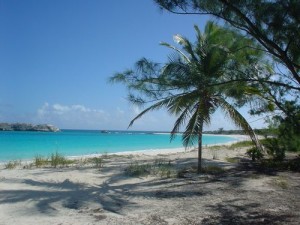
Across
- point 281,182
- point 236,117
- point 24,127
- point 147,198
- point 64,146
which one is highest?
point 24,127

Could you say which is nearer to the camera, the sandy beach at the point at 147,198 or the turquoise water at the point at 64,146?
the sandy beach at the point at 147,198

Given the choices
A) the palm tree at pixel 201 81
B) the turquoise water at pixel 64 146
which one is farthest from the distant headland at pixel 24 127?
the palm tree at pixel 201 81

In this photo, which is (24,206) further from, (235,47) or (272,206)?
(235,47)

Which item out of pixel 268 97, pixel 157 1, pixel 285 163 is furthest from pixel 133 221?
pixel 285 163

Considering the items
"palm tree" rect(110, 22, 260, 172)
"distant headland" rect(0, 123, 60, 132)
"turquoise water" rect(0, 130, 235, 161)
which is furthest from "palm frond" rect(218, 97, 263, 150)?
"distant headland" rect(0, 123, 60, 132)

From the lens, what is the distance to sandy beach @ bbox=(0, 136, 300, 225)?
5641 mm

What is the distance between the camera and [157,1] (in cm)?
628

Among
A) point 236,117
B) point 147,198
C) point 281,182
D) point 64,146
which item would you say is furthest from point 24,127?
point 147,198

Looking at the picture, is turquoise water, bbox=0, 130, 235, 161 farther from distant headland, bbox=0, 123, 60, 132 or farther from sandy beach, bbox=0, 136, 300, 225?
distant headland, bbox=0, 123, 60, 132

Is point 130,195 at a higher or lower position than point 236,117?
lower

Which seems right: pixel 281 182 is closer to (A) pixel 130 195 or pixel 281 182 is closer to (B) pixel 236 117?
(B) pixel 236 117

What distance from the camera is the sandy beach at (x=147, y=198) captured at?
5641 mm

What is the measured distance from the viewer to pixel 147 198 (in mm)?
7031

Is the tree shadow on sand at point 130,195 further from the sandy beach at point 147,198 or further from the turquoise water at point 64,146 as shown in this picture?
the turquoise water at point 64,146
